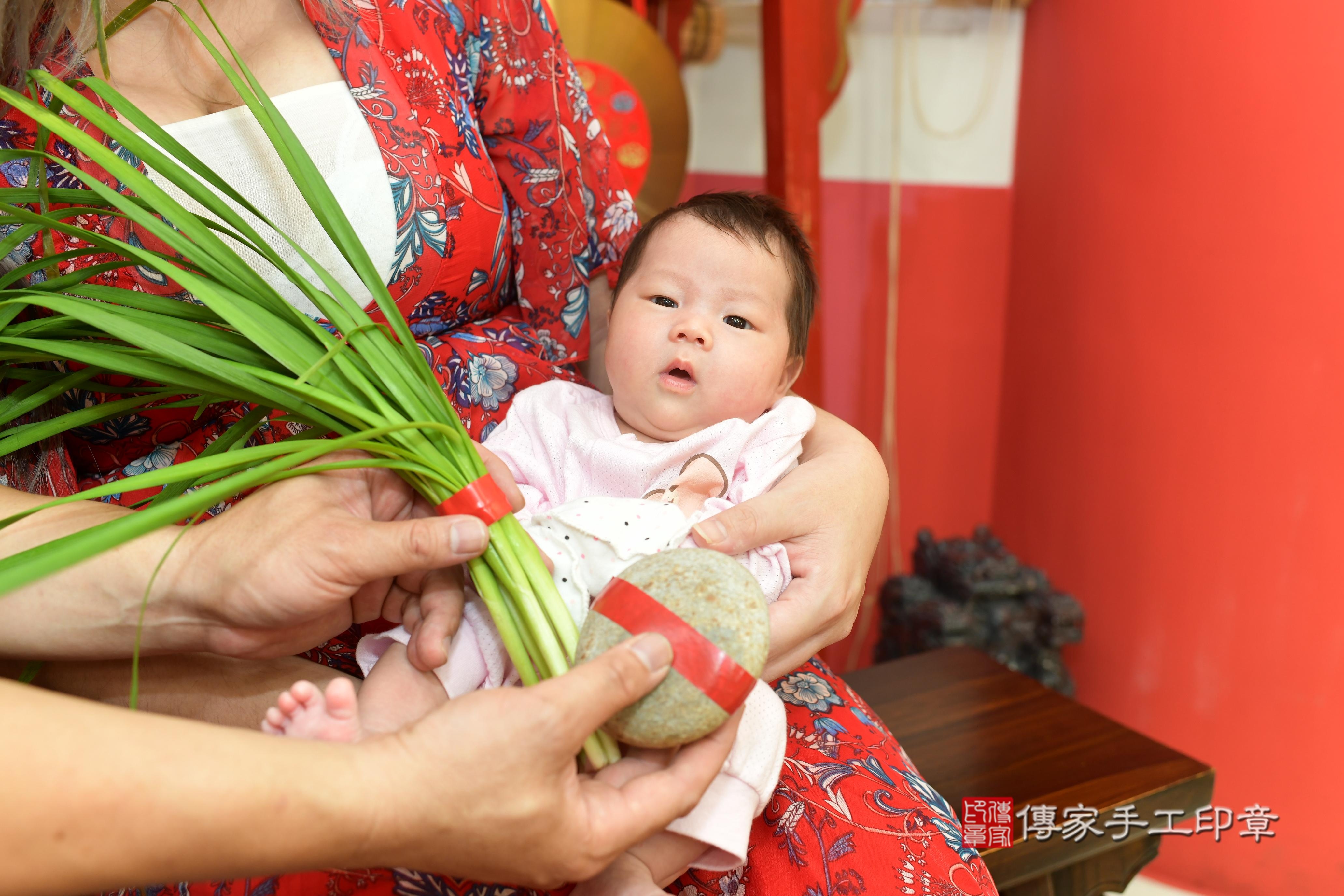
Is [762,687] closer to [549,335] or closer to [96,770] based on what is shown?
[96,770]

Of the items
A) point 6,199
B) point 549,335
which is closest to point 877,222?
point 549,335

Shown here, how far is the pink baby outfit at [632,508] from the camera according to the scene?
71cm

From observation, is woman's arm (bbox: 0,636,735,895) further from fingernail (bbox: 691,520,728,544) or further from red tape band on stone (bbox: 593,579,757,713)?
fingernail (bbox: 691,520,728,544)

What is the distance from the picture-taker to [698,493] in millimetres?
855

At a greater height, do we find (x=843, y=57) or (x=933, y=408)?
(x=843, y=57)

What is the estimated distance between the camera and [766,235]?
98 cm

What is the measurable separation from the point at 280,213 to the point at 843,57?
1373 mm

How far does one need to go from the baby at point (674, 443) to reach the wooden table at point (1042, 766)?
0.51 m

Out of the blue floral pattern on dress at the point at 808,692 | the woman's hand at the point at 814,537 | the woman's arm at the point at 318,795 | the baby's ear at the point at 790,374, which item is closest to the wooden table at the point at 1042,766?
the blue floral pattern on dress at the point at 808,692

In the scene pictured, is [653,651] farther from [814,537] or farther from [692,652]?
[814,537]

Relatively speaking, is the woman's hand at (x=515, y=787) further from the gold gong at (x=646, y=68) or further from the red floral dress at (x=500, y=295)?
the gold gong at (x=646, y=68)

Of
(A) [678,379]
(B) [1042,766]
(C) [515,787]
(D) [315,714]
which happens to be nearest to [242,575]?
(D) [315,714]

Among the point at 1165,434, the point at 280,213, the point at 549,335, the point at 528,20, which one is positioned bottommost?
the point at 1165,434

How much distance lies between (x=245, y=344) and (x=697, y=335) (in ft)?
1.34
